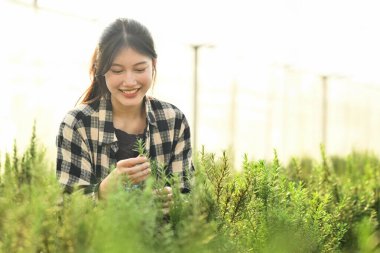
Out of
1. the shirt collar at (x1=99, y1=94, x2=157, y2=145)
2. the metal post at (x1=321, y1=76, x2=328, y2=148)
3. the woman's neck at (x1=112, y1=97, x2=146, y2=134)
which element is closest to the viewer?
the shirt collar at (x1=99, y1=94, x2=157, y2=145)

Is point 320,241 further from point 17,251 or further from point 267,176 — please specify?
point 17,251

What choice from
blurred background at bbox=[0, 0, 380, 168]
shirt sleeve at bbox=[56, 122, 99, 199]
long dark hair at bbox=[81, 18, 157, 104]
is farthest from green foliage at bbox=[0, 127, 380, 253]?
blurred background at bbox=[0, 0, 380, 168]

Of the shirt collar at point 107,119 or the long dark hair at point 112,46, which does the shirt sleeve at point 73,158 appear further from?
the long dark hair at point 112,46

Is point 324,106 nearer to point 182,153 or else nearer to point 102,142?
point 182,153

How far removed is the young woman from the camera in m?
1.64

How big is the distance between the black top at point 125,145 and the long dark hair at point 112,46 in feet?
0.52

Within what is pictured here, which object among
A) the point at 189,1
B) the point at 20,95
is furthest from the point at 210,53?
the point at 20,95

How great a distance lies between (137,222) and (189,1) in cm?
944

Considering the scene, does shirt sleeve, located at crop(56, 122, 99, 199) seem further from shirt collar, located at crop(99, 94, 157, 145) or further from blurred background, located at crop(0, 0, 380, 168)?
blurred background, located at crop(0, 0, 380, 168)

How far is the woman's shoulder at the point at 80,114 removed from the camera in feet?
5.65

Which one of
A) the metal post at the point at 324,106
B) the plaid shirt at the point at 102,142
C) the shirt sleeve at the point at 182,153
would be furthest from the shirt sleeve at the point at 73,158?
the metal post at the point at 324,106

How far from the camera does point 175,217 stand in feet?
2.84

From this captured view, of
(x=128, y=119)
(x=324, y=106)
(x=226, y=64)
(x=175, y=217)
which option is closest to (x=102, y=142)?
(x=128, y=119)

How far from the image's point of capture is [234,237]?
2.96ft
